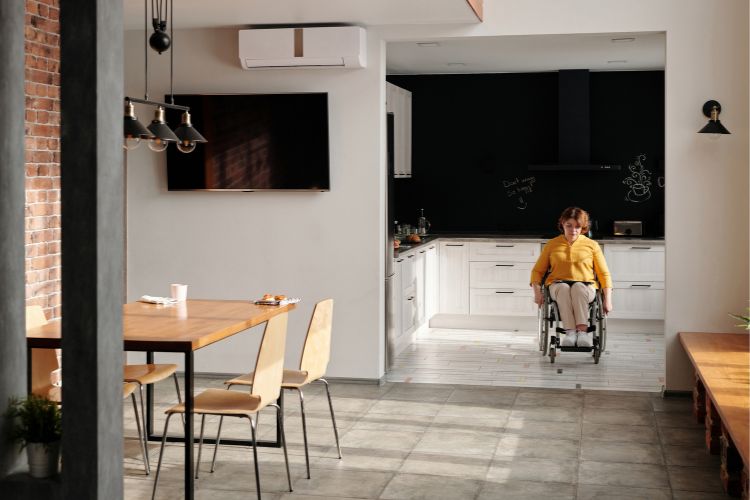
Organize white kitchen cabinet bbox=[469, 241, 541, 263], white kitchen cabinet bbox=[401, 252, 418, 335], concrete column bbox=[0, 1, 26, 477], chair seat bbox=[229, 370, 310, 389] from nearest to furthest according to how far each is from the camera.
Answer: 1. concrete column bbox=[0, 1, 26, 477]
2. chair seat bbox=[229, 370, 310, 389]
3. white kitchen cabinet bbox=[401, 252, 418, 335]
4. white kitchen cabinet bbox=[469, 241, 541, 263]

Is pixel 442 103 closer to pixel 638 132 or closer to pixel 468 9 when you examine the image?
pixel 638 132

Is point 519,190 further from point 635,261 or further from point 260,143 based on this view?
point 260,143

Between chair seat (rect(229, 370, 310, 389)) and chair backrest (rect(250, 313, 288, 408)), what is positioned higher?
chair backrest (rect(250, 313, 288, 408))

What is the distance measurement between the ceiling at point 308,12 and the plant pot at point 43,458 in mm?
3668

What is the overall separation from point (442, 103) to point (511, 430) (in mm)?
5424

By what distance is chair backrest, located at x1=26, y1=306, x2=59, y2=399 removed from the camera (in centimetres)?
484

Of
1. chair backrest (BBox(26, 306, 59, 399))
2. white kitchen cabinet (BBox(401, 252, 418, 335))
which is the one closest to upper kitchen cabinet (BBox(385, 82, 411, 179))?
white kitchen cabinet (BBox(401, 252, 418, 335))

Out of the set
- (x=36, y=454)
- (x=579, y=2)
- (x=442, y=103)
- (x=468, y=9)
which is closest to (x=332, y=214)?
(x=468, y=9)

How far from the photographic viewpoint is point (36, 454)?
2879 mm

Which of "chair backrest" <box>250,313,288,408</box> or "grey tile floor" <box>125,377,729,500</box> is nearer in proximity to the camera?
"chair backrest" <box>250,313,288,408</box>

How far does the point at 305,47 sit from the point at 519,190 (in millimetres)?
4221

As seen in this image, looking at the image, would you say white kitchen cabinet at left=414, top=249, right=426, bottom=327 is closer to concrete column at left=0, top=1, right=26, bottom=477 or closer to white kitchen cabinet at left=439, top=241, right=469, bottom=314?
white kitchen cabinet at left=439, top=241, right=469, bottom=314

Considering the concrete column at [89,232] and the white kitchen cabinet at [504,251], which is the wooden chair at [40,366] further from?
the white kitchen cabinet at [504,251]

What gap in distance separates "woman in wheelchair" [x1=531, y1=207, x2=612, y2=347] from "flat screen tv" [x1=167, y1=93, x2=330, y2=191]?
2207 millimetres
